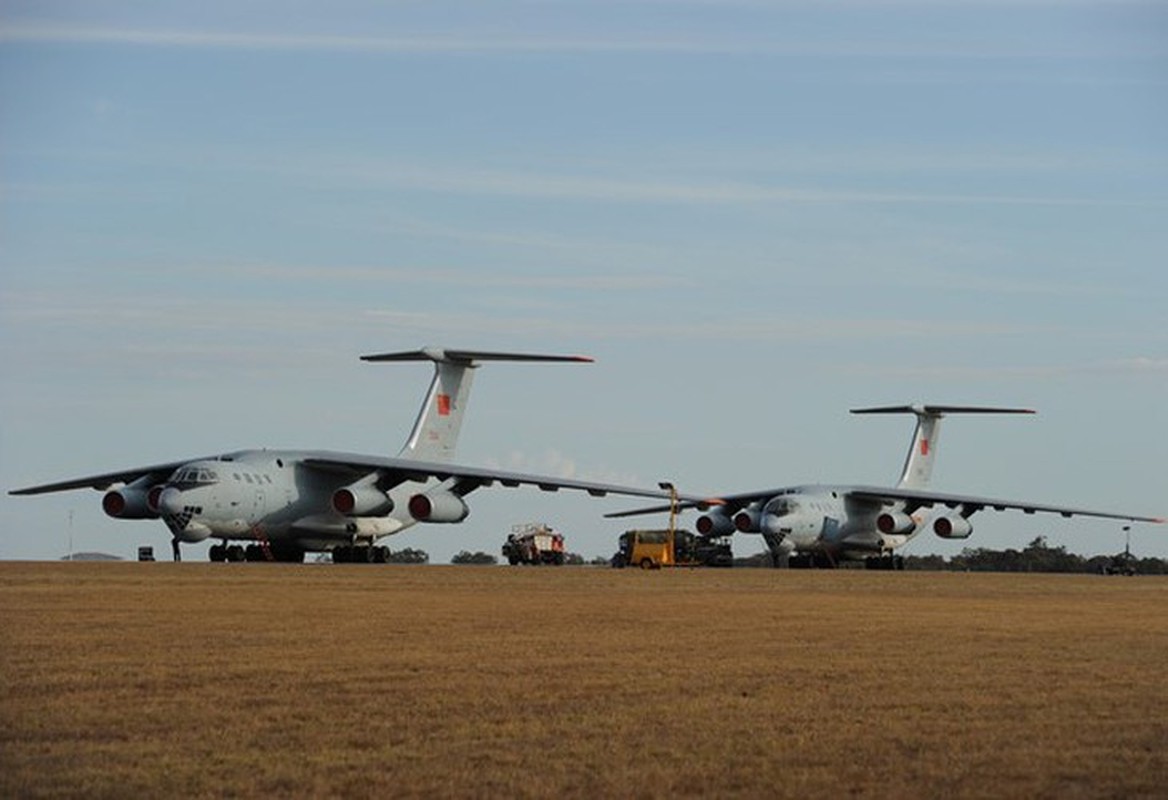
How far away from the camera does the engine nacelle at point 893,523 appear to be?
68.2 meters

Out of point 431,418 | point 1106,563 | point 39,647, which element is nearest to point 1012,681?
point 39,647

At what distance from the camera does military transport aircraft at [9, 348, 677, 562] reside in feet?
170

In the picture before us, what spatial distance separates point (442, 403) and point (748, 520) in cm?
1186

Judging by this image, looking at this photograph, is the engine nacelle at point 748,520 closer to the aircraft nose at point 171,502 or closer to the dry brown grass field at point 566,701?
the aircraft nose at point 171,502

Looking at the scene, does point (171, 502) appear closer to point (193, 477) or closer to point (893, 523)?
point (193, 477)

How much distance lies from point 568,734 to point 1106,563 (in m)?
75.6

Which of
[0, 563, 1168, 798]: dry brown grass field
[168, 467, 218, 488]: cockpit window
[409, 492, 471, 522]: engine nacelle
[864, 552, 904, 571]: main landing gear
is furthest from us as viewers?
[864, 552, 904, 571]: main landing gear

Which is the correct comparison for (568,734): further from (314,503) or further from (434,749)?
(314,503)

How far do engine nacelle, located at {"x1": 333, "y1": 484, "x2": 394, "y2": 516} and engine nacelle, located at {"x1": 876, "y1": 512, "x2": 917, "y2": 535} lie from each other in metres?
19.2

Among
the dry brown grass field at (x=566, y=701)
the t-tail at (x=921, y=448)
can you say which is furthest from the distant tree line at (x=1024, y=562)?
the dry brown grass field at (x=566, y=701)

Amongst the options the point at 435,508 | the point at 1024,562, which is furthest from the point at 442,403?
the point at 1024,562

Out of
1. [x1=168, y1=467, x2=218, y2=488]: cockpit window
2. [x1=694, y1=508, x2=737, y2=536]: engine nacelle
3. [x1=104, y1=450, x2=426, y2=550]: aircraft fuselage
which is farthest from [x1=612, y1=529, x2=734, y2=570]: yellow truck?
[x1=168, y1=467, x2=218, y2=488]: cockpit window

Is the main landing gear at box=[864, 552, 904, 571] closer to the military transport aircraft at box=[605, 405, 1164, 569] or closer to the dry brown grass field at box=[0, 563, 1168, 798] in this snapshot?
the military transport aircraft at box=[605, 405, 1164, 569]

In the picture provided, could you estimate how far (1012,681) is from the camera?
1756 cm
